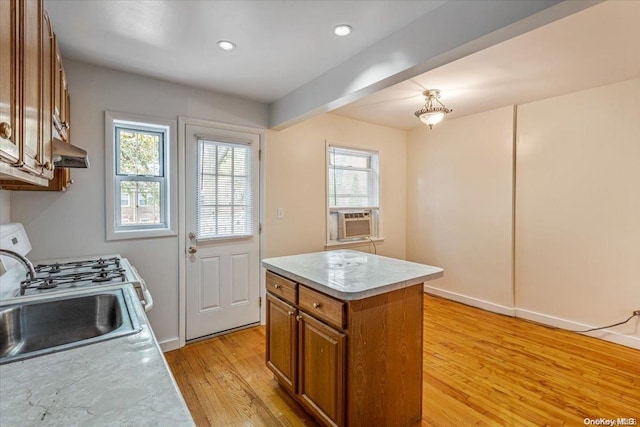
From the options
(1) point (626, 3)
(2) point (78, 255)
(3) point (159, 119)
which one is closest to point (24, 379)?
(2) point (78, 255)

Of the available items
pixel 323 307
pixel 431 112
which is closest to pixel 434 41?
pixel 431 112

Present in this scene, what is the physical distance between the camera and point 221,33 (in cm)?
202

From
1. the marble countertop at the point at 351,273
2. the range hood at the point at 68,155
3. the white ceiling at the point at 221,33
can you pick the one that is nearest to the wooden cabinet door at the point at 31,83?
the range hood at the point at 68,155

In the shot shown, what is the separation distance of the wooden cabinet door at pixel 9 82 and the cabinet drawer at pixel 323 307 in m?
1.35

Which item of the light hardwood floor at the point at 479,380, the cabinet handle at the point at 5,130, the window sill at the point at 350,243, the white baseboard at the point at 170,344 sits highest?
the cabinet handle at the point at 5,130

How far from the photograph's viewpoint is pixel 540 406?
2027mm

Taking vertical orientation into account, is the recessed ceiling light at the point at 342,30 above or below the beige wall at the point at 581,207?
above

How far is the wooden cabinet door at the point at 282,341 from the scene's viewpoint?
6.42 feet

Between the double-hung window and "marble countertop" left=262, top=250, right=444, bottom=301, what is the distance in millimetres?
1708

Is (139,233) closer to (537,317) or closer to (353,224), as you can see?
(353,224)

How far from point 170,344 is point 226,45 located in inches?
101

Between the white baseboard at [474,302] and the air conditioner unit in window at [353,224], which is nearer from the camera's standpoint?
the white baseboard at [474,302]

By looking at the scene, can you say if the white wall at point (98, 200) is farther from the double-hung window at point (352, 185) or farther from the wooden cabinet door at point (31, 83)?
the double-hung window at point (352, 185)

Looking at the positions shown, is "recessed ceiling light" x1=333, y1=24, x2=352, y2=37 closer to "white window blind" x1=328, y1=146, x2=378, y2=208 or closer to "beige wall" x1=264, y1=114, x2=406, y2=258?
"beige wall" x1=264, y1=114, x2=406, y2=258
